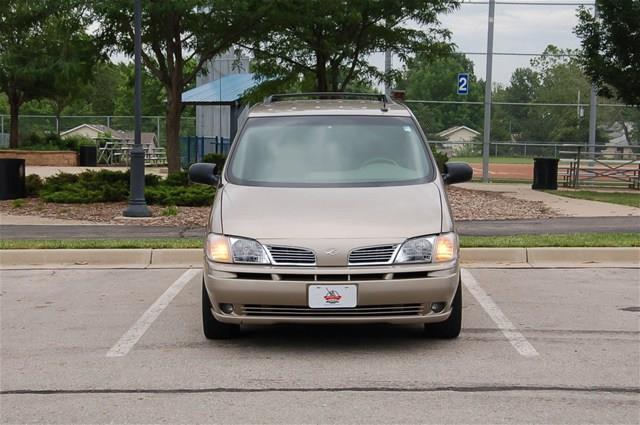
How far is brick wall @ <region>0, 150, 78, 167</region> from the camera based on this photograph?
34.3 meters

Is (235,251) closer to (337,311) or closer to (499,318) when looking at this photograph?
(337,311)

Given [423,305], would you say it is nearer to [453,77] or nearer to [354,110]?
[354,110]

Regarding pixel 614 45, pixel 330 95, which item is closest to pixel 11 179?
pixel 330 95

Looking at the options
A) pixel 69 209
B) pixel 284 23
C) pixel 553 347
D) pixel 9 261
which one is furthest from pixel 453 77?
pixel 553 347

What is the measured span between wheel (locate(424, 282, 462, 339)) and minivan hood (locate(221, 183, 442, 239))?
632mm

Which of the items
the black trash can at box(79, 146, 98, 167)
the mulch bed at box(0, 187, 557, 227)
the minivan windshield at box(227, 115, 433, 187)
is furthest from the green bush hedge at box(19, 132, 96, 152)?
the minivan windshield at box(227, 115, 433, 187)

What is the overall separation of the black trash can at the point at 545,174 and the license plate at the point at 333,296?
1843cm

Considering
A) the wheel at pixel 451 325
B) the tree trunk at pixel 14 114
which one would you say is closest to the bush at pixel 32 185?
the wheel at pixel 451 325

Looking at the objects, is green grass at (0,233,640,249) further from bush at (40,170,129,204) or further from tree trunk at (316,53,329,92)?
tree trunk at (316,53,329,92)

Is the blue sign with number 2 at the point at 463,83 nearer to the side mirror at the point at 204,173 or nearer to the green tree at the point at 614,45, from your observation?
the green tree at the point at 614,45

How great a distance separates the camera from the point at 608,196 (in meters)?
21.4

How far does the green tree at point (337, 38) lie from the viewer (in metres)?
18.7

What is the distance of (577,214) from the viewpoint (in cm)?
1603

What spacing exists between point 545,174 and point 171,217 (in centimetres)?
1220
